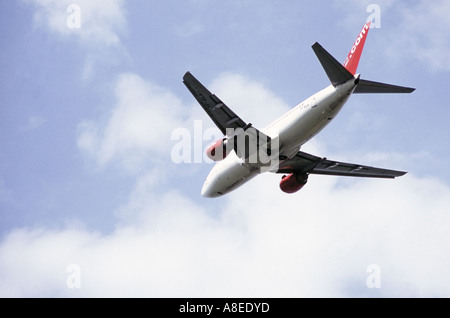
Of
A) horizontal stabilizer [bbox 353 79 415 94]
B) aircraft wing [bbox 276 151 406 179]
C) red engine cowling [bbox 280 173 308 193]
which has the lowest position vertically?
red engine cowling [bbox 280 173 308 193]

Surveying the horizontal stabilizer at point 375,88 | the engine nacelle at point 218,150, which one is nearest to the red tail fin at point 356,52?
the horizontal stabilizer at point 375,88

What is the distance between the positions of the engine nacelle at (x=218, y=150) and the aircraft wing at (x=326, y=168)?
5.99 m

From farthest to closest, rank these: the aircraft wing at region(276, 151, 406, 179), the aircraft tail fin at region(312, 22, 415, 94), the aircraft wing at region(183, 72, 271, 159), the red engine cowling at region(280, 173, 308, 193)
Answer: the red engine cowling at region(280, 173, 308, 193) < the aircraft wing at region(276, 151, 406, 179) < the aircraft wing at region(183, 72, 271, 159) < the aircraft tail fin at region(312, 22, 415, 94)

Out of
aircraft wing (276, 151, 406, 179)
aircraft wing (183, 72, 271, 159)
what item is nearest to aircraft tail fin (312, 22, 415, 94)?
aircraft wing (183, 72, 271, 159)

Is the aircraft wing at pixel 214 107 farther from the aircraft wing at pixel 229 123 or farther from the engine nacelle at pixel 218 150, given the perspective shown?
the engine nacelle at pixel 218 150

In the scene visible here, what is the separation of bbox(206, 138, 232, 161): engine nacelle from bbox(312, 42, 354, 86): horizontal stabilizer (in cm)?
794

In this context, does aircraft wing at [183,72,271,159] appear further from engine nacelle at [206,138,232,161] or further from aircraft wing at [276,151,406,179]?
aircraft wing at [276,151,406,179]

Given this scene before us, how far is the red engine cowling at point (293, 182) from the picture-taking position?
47250 mm

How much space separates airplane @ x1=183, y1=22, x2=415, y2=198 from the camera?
36.7 m
